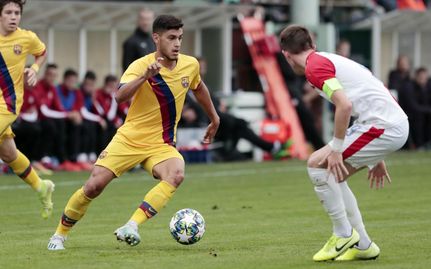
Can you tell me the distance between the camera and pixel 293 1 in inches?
980

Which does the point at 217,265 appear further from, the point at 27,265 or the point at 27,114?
the point at 27,114

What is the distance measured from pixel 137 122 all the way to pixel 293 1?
49.5 ft

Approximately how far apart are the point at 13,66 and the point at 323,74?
4.58m

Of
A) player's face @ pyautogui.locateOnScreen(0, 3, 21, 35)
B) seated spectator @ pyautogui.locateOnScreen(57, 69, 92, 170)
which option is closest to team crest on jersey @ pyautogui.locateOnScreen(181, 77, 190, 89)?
player's face @ pyautogui.locateOnScreen(0, 3, 21, 35)

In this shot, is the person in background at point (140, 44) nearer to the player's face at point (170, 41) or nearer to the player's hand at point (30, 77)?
the player's hand at point (30, 77)

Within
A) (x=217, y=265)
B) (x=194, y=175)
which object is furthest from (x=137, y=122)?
(x=194, y=175)

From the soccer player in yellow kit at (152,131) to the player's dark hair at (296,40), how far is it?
1117mm

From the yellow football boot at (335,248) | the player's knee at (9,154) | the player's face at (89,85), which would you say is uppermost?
the yellow football boot at (335,248)

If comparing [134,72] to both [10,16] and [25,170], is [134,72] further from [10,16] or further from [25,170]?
[25,170]

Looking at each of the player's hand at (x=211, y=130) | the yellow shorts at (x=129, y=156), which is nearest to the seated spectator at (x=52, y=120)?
the player's hand at (x=211, y=130)

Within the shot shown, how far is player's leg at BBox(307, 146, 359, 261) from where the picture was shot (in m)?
9.10

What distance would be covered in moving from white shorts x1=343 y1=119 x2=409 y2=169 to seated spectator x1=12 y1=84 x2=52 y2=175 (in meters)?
10.5

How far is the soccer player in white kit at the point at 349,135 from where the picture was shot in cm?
908

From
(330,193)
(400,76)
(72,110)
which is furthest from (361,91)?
(400,76)
